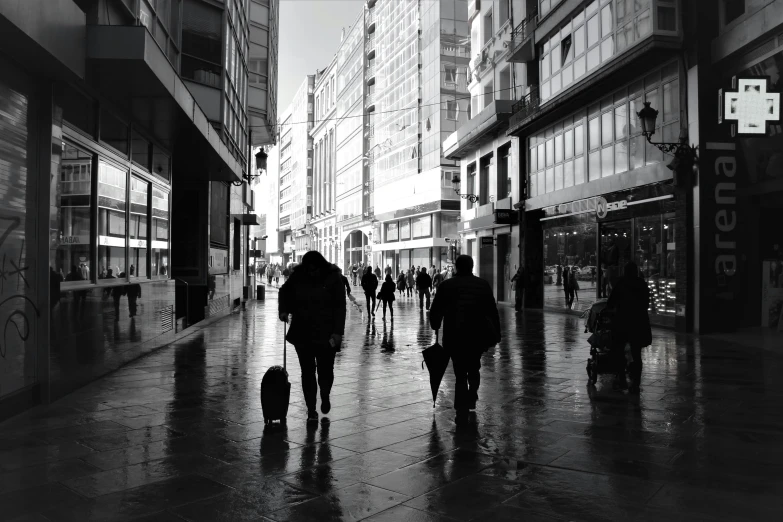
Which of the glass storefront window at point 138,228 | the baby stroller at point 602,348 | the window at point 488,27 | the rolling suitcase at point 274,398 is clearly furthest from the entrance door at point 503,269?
the rolling suitcase at point 274,398

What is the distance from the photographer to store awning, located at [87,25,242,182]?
751cm

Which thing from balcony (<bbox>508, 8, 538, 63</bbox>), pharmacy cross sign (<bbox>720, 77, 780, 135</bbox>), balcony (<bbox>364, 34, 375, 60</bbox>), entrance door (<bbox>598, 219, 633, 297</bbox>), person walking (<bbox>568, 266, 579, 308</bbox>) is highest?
balcony (<bbox>364, 34, 375, 60</bbox>)

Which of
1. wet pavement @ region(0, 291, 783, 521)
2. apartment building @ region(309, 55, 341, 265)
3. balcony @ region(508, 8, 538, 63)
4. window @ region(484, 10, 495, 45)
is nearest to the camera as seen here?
wet pavement @ region(0, 291, 783, 521)

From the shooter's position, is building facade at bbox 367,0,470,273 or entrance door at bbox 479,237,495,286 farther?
building facade at bbox 367,0,470,273

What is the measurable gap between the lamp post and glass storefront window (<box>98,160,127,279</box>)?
37.7 feet

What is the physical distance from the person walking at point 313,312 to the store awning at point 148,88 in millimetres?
3362

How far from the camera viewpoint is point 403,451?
17.6ft

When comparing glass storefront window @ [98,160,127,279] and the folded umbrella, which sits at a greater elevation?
glass storefront window @ [98,160,127,279]

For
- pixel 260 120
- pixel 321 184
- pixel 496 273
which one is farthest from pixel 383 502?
pixel 321 184

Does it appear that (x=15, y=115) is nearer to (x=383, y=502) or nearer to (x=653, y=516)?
(x=383, y=502)

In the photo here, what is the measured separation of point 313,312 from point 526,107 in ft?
65.8

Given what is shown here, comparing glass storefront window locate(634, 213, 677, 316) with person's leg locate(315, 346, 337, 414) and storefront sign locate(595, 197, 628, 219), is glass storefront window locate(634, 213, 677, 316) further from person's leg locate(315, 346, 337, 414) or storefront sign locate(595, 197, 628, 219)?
person's leg locate(315, 346, 337, 414)

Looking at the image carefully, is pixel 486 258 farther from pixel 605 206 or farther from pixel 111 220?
pixel 111 220

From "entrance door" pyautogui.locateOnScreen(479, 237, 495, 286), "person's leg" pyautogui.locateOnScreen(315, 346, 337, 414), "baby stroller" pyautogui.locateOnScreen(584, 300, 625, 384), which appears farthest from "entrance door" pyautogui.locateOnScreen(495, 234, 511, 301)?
"person's leg" pyautogui.locateOnScreen(315, 346, 337, 414)
